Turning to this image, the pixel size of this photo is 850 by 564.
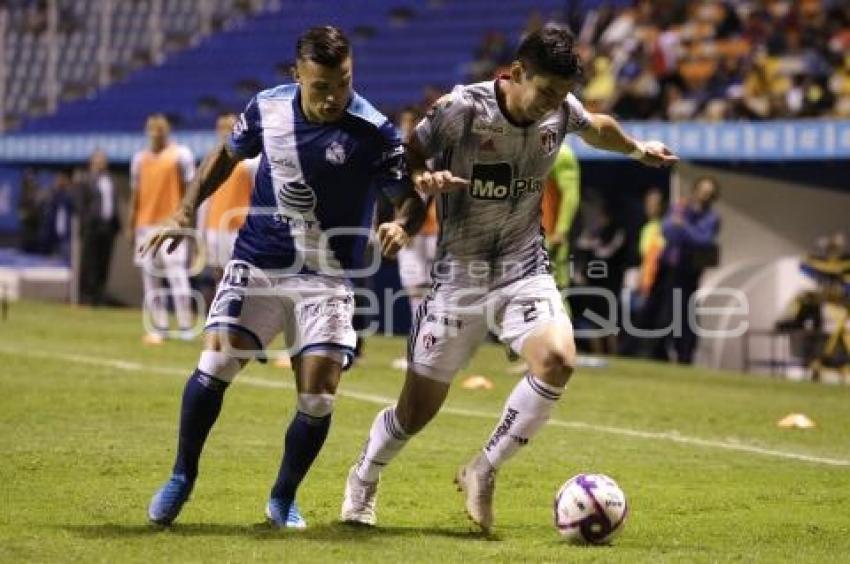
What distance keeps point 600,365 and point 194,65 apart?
15437mm

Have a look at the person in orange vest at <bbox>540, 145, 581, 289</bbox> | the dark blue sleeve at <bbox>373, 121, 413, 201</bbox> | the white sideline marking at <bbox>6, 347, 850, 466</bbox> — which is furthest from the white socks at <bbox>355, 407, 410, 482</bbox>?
the person in orange vest at <bbox>540, 145, 581, 289</bbox>

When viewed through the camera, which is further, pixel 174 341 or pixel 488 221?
pixel 174 341

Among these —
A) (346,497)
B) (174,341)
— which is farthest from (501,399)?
(346,497)

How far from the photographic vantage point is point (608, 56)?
80.9 feet

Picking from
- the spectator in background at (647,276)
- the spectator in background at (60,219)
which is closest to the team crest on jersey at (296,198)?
the spectator in background at (647,276)

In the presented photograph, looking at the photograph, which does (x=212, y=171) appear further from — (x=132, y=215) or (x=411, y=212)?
(x=132, y=215)

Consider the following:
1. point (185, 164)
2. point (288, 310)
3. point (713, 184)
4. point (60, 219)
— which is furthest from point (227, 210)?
point (60, 219)

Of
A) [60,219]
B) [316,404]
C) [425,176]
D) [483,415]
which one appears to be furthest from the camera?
[60,219]

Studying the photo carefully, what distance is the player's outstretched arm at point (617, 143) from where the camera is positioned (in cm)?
854

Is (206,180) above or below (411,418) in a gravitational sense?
above

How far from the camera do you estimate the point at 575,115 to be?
27.5ft

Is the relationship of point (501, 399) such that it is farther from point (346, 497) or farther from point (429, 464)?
point (346, 497)

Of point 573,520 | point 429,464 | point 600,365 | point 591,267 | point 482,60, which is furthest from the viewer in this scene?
point 482,60

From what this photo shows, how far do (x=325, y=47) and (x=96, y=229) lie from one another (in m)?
19.3
